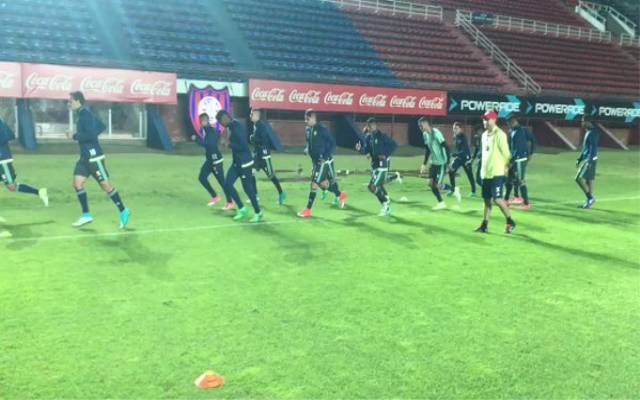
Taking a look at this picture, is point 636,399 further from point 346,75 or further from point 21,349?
point 346,75

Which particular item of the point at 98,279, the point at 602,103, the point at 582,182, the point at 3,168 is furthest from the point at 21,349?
the point at 602,103

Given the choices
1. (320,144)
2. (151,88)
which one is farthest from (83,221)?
(151,88)

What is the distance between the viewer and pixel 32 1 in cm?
2312

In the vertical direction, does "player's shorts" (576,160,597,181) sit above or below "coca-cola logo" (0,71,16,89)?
below

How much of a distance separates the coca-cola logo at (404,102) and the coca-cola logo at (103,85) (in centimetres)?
1195

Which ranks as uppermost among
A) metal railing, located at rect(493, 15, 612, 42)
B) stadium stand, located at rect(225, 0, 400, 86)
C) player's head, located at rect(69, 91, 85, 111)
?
metal railing, located at rect(493, 15, 612, 42)

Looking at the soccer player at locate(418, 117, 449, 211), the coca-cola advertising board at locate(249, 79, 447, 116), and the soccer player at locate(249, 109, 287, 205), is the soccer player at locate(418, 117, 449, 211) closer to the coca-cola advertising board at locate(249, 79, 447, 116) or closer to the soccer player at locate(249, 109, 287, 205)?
the soccer player at locate(249, 109, 287, 205)

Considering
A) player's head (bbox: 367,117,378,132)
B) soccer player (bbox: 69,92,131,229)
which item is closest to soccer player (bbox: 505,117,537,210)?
player's head (bbox: 367,117,378,132)

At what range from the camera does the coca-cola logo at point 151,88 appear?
20.9m

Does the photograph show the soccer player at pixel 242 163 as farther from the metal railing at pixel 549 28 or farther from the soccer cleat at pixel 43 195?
the metal railing at pixel 549 28

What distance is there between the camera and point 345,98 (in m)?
25.2

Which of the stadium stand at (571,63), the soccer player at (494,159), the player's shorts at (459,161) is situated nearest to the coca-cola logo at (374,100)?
the stadium stand at (571,63)

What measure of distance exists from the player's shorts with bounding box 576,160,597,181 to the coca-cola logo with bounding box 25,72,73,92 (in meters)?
16.0

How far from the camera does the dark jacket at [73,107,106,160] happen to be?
878 cm
